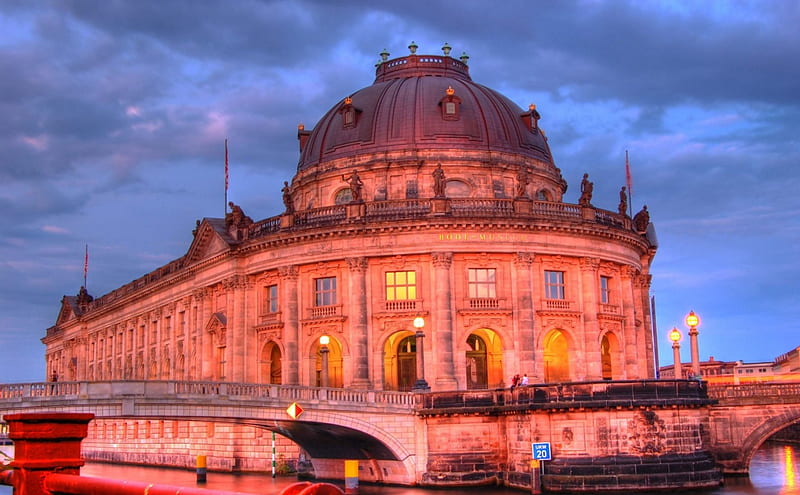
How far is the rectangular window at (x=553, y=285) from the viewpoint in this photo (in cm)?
5875

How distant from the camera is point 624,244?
6309 cm

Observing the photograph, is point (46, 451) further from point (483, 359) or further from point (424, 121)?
point (424, 121)

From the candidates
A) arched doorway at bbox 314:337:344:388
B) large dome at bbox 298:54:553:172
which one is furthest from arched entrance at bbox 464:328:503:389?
large dome at bbox 298:54:553:172

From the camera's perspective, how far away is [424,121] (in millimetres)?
65688

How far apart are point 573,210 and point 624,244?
5.31 metres

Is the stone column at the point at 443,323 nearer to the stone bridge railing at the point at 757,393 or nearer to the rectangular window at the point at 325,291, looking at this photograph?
the rectangular window at the point at 325,291

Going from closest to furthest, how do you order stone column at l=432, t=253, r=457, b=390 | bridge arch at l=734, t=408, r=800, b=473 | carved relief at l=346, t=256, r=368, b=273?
bridge arch at l=734, t=408, r=800, b=473 → stone column at l=432, t=253, r=457, b=390 → carved relief at l=346, t=256, r=368, b=273

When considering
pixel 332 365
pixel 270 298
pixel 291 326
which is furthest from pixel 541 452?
pixel 270 298

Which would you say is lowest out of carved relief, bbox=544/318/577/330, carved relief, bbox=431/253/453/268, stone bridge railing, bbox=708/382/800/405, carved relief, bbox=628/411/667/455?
carved relief, bbox=628/411/667/455

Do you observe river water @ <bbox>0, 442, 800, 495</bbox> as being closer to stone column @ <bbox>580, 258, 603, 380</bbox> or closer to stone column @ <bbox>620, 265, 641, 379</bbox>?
stone column @ <bbox>620, 265, 641, 379</bbox>

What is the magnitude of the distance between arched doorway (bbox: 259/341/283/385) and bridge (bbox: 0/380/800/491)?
12.5 meters

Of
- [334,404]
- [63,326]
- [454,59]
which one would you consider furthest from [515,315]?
[63,326]

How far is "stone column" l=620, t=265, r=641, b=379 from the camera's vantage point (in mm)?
62250

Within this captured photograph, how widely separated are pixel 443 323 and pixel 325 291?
782cm
